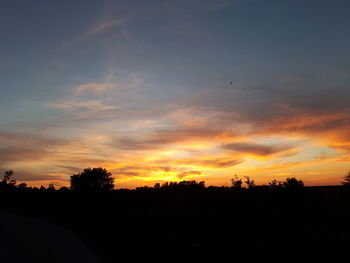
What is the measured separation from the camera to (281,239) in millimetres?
14094

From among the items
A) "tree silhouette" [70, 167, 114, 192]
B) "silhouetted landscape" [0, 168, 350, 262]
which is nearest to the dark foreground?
"silhouetted landscape" [0, 168, 350, 262]

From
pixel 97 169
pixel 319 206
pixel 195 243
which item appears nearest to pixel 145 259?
Result: pixel 195 243

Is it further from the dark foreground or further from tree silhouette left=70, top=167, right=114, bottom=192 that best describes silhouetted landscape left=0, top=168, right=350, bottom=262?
tree silhouette left=70, top=167, right=114, bottom=192

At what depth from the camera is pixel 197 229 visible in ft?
60.3

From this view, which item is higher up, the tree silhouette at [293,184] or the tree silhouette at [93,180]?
the tree silhouette at [93,180]

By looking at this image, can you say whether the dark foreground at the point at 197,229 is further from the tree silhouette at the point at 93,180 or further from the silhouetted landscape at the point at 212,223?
the tree silhouette at the point at 93,180

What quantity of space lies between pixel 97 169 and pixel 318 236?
2211 inches

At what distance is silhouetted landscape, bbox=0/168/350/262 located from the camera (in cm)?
1282

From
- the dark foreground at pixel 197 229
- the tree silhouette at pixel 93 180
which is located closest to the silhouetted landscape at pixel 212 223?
the dark foreground at pixel 197 229

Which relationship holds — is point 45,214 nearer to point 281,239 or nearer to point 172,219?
point 172,219

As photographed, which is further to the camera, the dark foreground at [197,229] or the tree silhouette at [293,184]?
the tree silhouette at [293,184]

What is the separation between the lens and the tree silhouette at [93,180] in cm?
6419

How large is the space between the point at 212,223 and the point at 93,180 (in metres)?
49.0

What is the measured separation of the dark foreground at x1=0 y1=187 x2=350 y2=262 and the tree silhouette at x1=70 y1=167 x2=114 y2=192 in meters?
28.1
